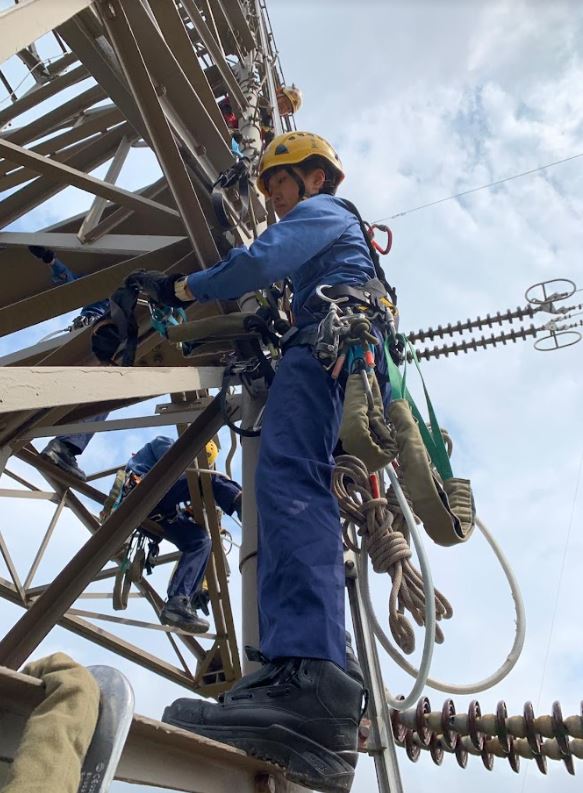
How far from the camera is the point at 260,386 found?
348 cm

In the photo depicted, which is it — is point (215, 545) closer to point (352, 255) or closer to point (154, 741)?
point (352, 255)

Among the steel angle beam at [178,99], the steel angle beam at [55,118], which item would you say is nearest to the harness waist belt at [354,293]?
the steel angle beam at [178,99]

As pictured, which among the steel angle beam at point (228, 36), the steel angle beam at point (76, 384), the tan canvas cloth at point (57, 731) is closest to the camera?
the tan canvas cloth at point (57, 731)

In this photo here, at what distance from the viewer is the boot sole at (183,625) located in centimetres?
572

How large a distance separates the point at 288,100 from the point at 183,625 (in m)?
6.78

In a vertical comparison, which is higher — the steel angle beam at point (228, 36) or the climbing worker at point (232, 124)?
the steel angle beam at point (228, 36)

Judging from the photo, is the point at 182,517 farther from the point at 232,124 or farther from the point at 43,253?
the point at 232,124

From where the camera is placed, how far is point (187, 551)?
6.17 metres

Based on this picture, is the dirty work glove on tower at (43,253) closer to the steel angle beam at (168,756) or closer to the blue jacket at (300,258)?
the blue jacket at (300,258)

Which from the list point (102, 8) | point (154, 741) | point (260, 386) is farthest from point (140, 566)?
point (154, 741)

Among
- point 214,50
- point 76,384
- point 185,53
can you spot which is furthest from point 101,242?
point 76,384

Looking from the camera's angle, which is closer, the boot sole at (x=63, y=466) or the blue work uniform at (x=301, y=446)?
the blue work uniform at (x=301, y=446)

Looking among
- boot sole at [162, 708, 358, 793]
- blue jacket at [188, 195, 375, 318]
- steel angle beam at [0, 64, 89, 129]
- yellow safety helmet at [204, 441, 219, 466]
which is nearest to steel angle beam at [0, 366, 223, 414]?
blue jacket at [188, 195, 375, 318]

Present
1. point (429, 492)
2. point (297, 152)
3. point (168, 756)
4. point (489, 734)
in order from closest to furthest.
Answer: point (168, 756) < point (429, 492) < point (489, 734) < point (297, 152)
